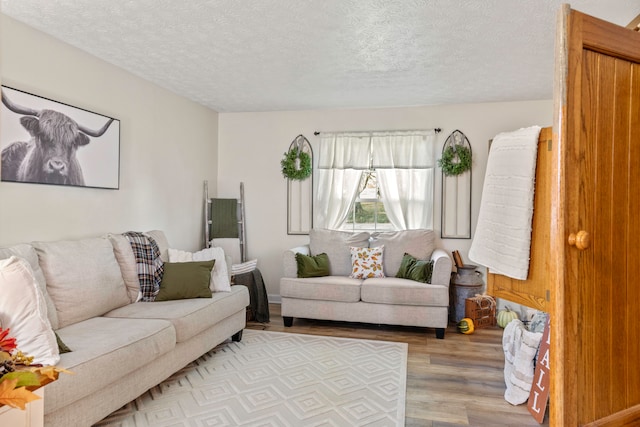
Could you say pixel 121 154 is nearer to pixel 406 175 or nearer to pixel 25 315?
pixel 25 315

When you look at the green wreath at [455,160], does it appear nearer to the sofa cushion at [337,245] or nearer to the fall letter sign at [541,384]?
the sofa cushion at [337,245]

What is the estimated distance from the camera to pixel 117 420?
7.88 ft

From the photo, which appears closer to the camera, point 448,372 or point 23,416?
point 23,416

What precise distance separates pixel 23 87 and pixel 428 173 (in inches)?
157

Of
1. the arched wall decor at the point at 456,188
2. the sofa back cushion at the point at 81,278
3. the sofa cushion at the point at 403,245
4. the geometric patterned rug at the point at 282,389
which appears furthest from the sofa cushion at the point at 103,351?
the arched wall decor at the point at 456,188

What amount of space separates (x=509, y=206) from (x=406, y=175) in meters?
3.02

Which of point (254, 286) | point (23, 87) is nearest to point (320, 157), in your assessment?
point (254, 286)

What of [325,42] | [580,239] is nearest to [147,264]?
[325,42]

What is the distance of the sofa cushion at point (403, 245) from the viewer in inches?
182

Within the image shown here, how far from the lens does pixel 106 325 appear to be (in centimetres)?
260

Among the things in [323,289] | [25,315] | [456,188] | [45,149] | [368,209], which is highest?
[45,149]

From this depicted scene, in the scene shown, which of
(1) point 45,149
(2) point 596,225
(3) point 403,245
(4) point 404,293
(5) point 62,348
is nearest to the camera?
(2) point 596,225

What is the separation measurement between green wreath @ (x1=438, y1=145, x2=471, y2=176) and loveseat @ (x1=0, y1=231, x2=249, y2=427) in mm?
2922

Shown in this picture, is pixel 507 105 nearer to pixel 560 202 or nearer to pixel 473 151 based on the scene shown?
pixel 473 151
